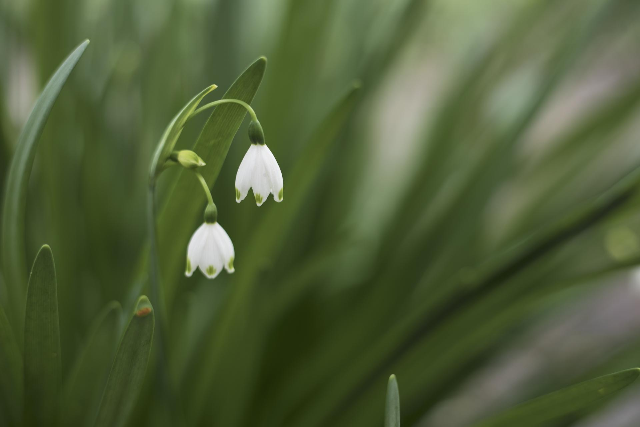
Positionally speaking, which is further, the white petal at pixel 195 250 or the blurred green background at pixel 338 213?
the blurred green background at pixel 338 213

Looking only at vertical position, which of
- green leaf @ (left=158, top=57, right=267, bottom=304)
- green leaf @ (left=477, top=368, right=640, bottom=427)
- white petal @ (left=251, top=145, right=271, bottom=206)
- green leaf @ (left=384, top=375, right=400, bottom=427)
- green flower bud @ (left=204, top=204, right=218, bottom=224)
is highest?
green leaf @ (left=158, top=57, right=267, bottom=304)

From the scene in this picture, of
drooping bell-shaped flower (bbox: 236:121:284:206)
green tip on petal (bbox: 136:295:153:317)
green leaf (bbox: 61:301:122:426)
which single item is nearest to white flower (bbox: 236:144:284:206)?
drooping bell-shaped flower (bbox: 236:121:284:206)

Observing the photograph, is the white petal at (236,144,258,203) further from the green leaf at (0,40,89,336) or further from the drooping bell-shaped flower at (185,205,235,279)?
the green leaf at (0,40,89,336)

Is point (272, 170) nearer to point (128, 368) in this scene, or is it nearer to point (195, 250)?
point (195, 250)

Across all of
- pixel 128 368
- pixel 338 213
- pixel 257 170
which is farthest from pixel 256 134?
pixel 338 213

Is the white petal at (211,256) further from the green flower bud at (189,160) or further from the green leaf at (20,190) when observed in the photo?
the green leaf at (20,190)

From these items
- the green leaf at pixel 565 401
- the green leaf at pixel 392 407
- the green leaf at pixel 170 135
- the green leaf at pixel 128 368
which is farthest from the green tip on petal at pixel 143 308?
the green leaf at pixel 565 401

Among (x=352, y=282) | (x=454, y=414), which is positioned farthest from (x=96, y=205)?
(x=454, y=414)
